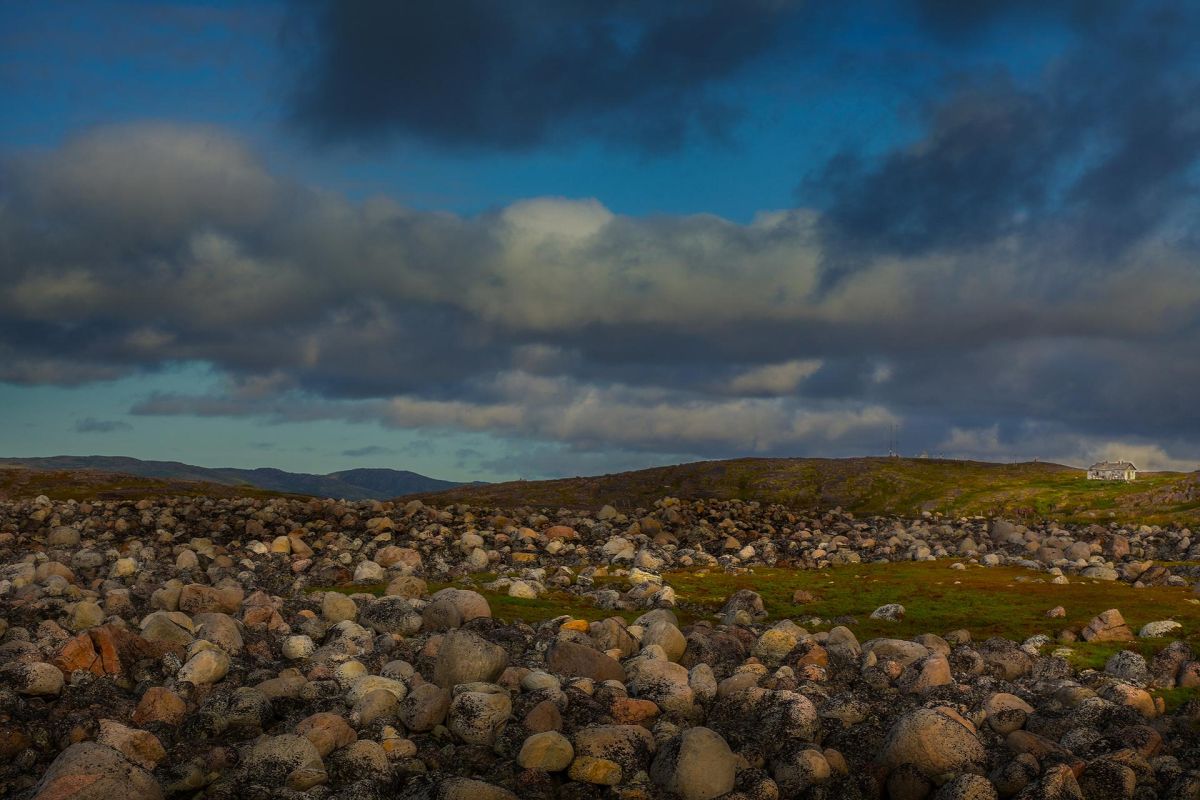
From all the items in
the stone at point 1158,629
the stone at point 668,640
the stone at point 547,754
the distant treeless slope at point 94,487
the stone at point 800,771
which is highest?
the distant treeless slope at point 94,487

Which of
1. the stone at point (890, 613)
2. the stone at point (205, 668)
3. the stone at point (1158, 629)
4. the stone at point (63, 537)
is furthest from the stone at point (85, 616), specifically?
the stone at point (63, 537)

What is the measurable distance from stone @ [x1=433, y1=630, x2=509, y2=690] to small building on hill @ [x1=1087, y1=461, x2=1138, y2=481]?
351 ft

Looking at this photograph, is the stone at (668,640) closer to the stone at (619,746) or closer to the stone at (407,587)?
the stone at (619,746)

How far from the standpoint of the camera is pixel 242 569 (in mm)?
44938

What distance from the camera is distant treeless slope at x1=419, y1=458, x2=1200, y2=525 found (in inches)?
3546

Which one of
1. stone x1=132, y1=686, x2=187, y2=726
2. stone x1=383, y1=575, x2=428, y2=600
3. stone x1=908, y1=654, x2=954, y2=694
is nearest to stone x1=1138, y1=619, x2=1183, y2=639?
stone x1=908, y1=654, x2=954, y2=694

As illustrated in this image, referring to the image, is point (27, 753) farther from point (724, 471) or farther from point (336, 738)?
point (724, 471)

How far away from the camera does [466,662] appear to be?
20.9m

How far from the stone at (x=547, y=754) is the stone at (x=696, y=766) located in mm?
1623

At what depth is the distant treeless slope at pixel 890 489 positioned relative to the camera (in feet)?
295

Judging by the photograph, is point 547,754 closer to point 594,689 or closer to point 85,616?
point 594,689

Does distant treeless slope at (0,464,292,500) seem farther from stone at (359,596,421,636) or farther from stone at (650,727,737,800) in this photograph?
stone at (650,727,737,800)

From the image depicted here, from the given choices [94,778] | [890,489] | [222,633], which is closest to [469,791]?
[94,778]

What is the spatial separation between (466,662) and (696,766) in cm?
664
